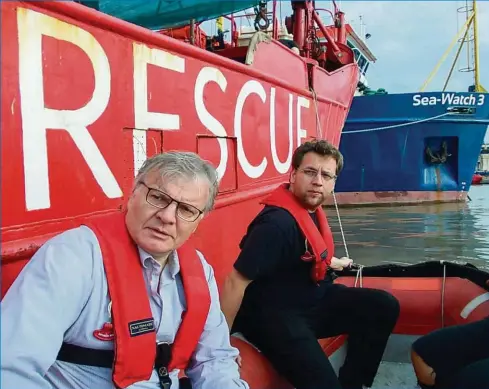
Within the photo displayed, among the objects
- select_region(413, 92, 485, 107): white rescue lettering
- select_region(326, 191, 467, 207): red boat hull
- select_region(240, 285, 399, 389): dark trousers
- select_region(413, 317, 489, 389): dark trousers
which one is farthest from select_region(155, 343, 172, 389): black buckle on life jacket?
select_region(413, 92, 485, 107): white rescue lettering

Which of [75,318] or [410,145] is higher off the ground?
[410,145]

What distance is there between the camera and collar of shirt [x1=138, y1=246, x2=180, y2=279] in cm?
147

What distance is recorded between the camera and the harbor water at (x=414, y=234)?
6.76 meters

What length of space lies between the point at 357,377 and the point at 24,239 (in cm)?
169

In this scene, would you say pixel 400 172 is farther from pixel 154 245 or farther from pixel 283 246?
pixel 154 245

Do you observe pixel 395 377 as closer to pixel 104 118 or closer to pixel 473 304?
pixel 473 304

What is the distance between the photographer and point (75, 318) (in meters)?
1.30

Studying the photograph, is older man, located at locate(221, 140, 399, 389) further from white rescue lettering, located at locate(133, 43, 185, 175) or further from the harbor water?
the harbor water

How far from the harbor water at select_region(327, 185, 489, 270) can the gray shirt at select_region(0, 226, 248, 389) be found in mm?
5089

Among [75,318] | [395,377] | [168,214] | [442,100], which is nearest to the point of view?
[75,318]

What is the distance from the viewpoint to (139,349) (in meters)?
1.38

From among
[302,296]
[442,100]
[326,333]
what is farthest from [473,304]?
[442,100]

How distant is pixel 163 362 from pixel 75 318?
330mm

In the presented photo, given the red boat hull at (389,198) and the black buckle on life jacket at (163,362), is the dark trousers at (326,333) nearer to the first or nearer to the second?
the black buckle on life jacket at (163,362)
